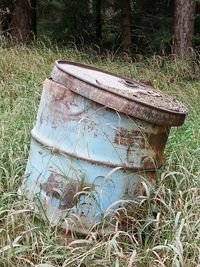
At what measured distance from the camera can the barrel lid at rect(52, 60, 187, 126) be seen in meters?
2.91

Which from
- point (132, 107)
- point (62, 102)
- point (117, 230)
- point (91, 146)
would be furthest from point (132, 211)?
point (62, 102)

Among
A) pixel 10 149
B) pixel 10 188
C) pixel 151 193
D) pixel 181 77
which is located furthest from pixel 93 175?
pixel 181 77

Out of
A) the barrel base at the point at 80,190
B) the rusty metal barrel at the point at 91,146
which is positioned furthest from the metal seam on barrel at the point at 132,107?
the barrel base at the point at 80,190

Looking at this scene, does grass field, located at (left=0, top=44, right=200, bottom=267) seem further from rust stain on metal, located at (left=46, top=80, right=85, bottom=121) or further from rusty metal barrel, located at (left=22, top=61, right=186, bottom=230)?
rust stain on metal, located at (left=46, top=80, right=85, bottom=121)

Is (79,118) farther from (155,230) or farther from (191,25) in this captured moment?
(191,25)

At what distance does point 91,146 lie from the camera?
296 centimetres

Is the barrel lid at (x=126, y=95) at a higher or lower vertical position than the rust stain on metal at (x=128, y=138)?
higher

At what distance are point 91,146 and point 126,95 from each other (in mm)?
354

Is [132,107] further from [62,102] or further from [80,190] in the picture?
[80,190]

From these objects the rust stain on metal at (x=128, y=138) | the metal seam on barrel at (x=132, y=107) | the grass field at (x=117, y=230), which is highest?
the metal seam on barrel at (x=132, y=107)

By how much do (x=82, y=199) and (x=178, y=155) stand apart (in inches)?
44.6

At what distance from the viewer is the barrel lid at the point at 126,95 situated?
9.56 ft

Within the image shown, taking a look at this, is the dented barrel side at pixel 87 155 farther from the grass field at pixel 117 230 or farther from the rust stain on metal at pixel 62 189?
the grass field at pixel 117 230

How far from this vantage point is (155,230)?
9.43ft
